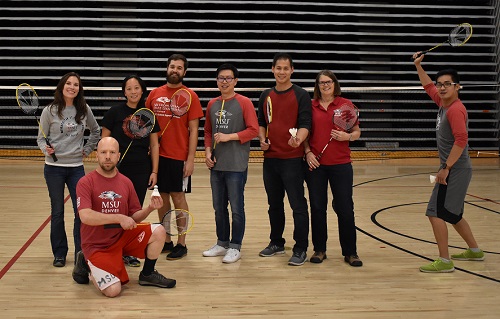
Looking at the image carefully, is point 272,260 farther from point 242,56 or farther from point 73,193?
point 242,56

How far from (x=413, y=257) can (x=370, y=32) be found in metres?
8.32

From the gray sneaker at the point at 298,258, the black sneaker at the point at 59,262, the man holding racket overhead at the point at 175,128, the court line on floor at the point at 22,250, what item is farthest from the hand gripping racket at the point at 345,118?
the court line on floor at the point at 22,250

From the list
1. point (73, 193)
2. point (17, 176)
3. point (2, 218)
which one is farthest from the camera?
point (17, 176)

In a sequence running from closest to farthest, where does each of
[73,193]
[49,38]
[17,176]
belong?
[73,193] < [17,176] < [49,38]

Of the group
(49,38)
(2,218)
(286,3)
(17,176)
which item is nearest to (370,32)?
(286,3)

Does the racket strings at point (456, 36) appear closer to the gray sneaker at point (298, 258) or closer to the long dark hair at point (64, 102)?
the gray sneaker at point (298, 258)

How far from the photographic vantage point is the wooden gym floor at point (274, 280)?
150 inches

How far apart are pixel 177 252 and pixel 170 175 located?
2.18 feet

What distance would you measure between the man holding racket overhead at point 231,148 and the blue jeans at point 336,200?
59cm

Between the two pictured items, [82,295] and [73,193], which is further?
[73,193]

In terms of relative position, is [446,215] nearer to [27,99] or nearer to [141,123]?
[141,123]

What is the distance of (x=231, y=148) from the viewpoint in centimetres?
→ 501

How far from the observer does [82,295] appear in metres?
4.09

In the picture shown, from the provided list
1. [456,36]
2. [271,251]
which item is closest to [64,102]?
[271,251]
